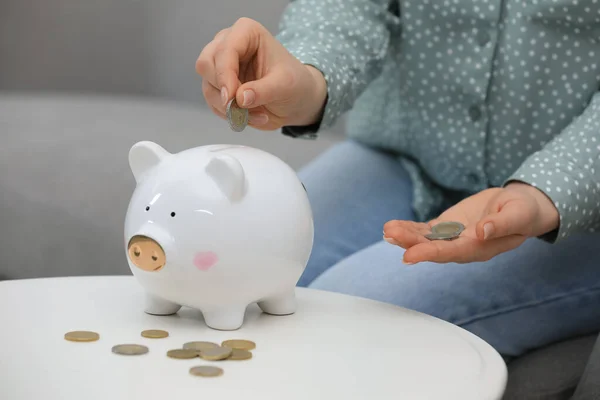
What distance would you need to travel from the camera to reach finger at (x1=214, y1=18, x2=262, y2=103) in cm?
57

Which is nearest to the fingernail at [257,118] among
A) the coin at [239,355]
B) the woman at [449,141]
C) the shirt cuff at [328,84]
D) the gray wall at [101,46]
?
the woman at [449,141]

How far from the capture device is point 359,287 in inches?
27.3

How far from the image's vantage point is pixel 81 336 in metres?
0.49

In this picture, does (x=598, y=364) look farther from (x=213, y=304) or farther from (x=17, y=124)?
(x=17, y=124)

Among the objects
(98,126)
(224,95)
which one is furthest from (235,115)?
(98,126)

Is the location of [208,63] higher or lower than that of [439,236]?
higher

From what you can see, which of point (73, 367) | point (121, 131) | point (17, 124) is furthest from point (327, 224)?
point (17, 124)

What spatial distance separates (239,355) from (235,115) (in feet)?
0.56

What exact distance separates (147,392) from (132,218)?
0.14 m

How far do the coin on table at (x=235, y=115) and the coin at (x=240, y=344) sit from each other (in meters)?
0.15

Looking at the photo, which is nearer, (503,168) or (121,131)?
(503,168)

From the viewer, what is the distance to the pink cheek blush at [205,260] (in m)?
0.50

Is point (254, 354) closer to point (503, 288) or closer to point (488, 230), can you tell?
point (488, 230)

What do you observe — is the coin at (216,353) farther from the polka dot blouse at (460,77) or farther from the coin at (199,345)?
the polka dot blouse at (460,77)
